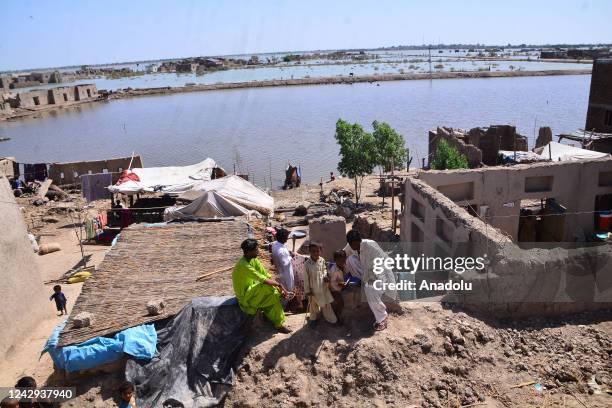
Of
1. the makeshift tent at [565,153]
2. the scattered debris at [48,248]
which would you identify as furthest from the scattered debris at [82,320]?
the makeshift tent at [565,153]

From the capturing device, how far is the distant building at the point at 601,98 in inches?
952

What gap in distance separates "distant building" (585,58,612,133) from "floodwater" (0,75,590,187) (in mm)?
9575

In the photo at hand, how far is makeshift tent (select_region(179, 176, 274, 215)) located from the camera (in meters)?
14.5

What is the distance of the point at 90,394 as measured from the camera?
6000 millimetres

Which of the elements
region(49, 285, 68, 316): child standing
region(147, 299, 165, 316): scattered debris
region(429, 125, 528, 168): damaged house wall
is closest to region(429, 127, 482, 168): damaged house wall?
region(429, 125, 528, 168): damaged house wall

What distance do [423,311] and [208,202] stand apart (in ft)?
28.5

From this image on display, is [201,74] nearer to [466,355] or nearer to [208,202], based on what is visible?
[208,202]

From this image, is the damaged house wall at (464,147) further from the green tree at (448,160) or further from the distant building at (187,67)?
the distant building at (187,67)

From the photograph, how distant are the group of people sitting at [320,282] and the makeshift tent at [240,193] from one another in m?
8.02

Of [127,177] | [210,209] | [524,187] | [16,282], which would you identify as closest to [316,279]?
[16,282]

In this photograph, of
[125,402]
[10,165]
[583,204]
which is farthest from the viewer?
[10,165]

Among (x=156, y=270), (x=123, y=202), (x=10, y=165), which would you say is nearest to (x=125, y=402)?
(x=156, y=270)

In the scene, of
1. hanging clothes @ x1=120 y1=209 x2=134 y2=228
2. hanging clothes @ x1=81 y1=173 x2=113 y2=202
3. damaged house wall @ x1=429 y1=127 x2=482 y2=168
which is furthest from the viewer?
hanging clothes @ x1=81 y1=173 x2=113 y2=202

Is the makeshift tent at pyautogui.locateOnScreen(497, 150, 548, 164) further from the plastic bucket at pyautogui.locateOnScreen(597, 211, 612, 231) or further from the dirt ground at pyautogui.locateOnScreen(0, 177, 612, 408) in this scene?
→ the dirt ground at pyautogui.locateOnScreen(0, 177, 612, 408)
